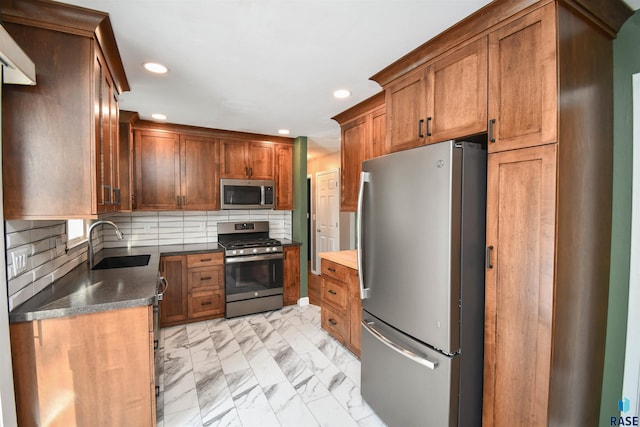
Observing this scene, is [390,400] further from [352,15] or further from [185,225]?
Answer: [185,225]

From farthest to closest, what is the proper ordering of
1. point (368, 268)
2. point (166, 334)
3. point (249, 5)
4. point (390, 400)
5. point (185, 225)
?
point (185, 225)
point (166, 334)
point (368, 268)
point (390, 400)
point (249, 5)

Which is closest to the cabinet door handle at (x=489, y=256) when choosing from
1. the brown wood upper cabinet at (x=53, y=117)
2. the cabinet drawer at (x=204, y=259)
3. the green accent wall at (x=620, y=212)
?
the green accent wall at (x=620, y=212)

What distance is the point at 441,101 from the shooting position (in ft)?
5.57

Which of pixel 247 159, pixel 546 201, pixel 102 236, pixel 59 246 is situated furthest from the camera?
pixel 247 159

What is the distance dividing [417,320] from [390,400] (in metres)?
0.61

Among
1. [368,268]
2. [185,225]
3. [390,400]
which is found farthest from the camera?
[185,225]

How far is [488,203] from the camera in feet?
4.80

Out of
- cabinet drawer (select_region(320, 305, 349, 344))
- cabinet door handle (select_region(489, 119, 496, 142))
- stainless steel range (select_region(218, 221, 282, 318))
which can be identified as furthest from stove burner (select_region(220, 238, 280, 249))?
cabinet door handle (select_region(489, 119, 496, 142))

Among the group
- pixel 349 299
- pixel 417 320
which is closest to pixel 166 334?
pixel 349 299

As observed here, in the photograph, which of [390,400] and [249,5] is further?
[390,400]

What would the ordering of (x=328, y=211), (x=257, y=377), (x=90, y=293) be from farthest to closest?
1. (x=328, y=211)
2. (x=257, y=377)
3. (x=90, y=293)

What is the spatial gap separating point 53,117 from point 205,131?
235 cm

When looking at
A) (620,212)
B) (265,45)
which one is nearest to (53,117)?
(265,45)

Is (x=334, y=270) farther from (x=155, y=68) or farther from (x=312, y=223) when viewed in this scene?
(x=312, y=223)
